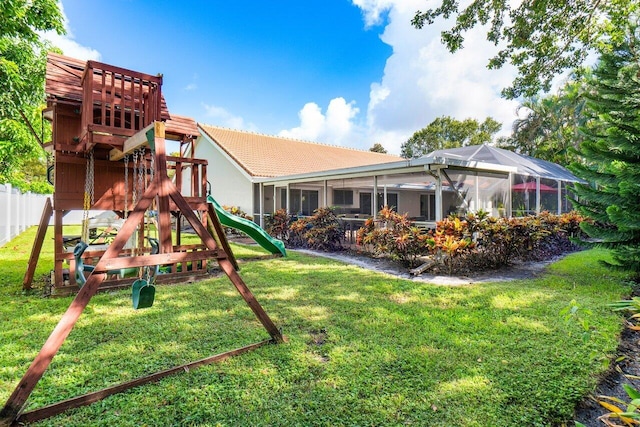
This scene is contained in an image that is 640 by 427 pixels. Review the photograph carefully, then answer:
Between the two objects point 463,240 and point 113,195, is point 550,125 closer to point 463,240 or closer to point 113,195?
point 463,240

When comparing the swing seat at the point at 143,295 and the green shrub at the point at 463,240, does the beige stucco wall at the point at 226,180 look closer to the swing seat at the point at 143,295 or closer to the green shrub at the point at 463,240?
the green shrub at the point at 463,240

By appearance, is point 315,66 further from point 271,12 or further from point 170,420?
point 170,420

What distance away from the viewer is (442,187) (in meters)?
9.41

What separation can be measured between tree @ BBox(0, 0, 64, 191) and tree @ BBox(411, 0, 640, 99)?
8.84 m

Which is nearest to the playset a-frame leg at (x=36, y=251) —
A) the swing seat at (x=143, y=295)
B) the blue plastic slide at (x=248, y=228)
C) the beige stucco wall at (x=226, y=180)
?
the blue plastic slide at (x=248, y=228)

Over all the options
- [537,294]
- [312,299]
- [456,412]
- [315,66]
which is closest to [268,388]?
[456,412]

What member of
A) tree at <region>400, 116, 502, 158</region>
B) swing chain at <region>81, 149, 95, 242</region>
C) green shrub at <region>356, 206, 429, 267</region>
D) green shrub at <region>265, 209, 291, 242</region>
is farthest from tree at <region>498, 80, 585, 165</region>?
swing chain at <region>81, 149, 95, 242</region>

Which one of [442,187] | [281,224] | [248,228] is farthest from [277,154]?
[442,187]

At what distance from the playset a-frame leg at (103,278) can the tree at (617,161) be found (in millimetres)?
6418

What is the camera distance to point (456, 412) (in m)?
2.42

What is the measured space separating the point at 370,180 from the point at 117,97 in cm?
819

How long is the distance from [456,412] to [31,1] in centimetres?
1147

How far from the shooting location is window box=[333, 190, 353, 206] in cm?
1560

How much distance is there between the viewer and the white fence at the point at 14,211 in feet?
34.7
